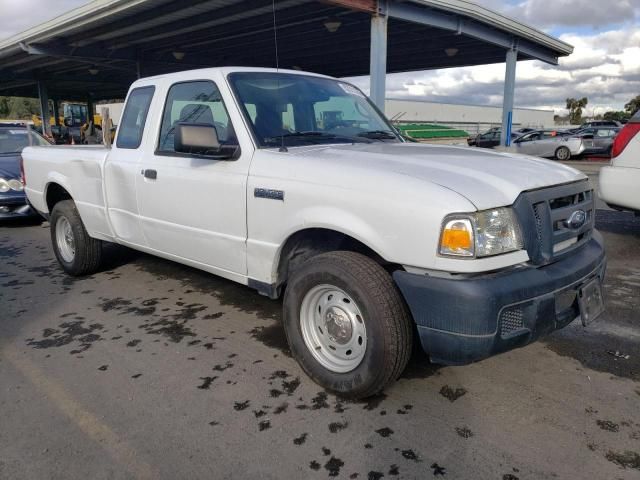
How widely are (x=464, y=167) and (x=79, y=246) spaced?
4.01 metres

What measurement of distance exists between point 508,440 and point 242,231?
196cm

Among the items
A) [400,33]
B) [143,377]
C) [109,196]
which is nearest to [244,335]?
[143,377]

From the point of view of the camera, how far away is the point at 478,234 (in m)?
2.42

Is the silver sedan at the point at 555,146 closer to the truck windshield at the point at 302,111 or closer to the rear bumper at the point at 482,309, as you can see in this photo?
the truck windshield at the point at 302,111

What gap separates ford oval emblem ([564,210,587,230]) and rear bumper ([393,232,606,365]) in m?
0.36

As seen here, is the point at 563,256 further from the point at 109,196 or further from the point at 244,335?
the point at 109,196

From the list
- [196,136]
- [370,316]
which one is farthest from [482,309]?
[196,136]

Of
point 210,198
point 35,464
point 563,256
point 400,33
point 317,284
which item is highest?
point 400,33

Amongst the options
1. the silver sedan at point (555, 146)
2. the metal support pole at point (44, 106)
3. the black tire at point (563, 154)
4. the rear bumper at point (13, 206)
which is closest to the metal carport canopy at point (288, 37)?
the silver sedan at point (555, 146)

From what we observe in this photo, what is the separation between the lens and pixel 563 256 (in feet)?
9.29

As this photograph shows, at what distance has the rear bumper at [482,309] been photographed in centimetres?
238

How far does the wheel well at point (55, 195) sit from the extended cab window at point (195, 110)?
85.7 inches

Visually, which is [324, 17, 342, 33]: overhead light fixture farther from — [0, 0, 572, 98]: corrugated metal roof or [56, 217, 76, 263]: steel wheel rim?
[56, 217, 76, 263]: steel wheel rim

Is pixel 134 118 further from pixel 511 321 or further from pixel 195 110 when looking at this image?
pixel 511 321
